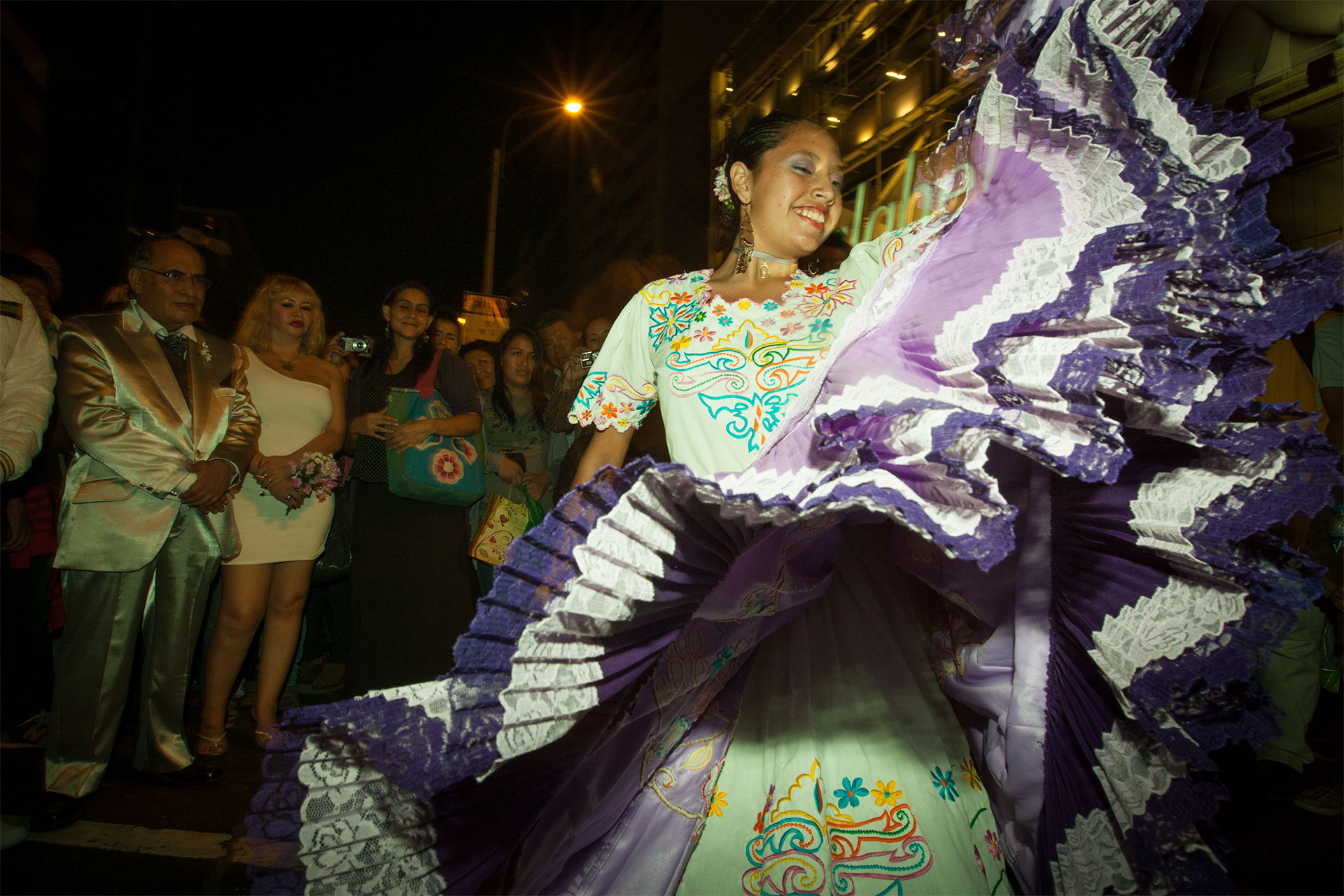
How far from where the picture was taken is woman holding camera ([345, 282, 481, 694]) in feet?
10.3

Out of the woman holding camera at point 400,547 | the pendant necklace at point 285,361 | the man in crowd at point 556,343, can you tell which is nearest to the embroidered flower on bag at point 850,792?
the woman holding camera at point 400,547

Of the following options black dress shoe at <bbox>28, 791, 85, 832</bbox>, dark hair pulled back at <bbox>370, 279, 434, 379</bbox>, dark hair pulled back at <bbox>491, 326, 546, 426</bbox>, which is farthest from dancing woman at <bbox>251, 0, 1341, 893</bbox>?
dark hair pulled back at <bbox>491, 326, 546, 426</bbox>

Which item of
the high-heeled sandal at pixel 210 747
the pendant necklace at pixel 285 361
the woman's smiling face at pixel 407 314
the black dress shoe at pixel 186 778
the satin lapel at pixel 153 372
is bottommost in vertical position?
the black dress shoe at pixel 186 778

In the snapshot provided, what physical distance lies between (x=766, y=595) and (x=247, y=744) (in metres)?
2.65

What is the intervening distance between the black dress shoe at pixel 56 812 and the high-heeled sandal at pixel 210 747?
0.45 m

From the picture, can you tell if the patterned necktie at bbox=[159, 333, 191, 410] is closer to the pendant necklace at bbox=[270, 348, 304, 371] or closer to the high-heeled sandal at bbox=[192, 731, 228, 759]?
the pendant necklace at bbox=[270, 348, 304, 371]

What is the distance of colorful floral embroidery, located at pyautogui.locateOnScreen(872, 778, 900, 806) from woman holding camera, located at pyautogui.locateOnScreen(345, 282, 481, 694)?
2234mm

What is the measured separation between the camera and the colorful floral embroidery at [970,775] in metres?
1.41

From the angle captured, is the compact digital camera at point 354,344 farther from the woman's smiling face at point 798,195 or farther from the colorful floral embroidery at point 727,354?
the woman's smiling face at point 798,195

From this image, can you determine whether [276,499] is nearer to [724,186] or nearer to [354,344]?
[354,344]

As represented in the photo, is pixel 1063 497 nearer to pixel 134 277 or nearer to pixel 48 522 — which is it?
pixel 134 277

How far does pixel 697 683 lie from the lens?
134 centimetres

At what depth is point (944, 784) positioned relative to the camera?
4.48 feet

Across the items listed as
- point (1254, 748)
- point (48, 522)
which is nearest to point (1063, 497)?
point (1254, 748)
